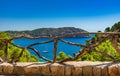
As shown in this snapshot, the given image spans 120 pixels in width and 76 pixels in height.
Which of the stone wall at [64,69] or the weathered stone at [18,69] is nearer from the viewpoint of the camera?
the stone wall at [64,69]

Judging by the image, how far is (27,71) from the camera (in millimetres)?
4426

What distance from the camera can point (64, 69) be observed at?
427 cm

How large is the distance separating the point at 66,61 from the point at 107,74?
683 mm

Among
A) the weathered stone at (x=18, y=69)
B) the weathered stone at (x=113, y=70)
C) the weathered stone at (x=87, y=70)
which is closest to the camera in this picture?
the weathered stone at (x=113, y=70)

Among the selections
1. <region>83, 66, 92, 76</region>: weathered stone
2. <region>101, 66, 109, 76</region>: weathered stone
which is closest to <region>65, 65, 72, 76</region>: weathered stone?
Answer: <region>83, 66, 92, 76</region>: weathered stone

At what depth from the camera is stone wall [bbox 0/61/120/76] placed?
160 inches

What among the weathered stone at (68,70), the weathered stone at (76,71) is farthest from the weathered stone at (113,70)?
the weathered stone at (68,70)

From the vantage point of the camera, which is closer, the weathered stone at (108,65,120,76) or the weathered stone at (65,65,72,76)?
the weathered stone at (108,65,120,76)

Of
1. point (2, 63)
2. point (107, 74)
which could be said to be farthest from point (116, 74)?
point (2, 63)

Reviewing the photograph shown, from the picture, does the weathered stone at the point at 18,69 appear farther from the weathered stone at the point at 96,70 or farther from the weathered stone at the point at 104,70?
the weathered stone at the point at 104,70

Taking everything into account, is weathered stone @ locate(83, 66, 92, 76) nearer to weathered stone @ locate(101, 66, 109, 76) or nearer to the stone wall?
the stone wall

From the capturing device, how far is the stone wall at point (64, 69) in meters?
4.07

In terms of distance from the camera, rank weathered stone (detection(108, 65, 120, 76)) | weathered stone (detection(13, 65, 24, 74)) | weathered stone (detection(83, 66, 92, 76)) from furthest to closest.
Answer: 1. weathered stone (detection(13, 65, 24, 74))
2. weathered stone (detection(83, 66, 92, 76))
3. weathered stone (detection(108, 65, 120, 76))

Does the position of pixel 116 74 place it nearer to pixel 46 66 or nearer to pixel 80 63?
pixel 80 63
